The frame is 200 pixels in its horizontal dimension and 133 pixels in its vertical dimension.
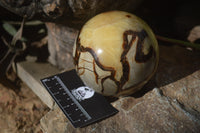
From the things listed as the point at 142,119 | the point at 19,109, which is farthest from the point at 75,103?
the point at 19,109

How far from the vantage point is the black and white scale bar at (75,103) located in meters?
1.25

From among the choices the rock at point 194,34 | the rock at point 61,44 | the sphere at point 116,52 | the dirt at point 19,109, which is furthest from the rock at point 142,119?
the rock at point 194,34

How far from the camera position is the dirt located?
1.55 meters

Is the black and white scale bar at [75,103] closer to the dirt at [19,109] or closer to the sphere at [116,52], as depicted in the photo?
the sphere at [116,52]

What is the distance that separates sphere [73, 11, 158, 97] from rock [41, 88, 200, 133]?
0.13 meters

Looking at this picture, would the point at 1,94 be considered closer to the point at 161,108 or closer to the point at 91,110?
the point at 91,110

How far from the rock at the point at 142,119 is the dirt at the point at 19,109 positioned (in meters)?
0.30

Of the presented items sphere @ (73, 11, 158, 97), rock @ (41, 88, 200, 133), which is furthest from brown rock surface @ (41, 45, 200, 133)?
sphere @ (73, 11, 158, 97)

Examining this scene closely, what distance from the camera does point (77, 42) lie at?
1.25m

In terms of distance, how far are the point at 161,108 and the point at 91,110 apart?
0.35m

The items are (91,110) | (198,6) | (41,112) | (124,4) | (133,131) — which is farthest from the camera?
(198,6)

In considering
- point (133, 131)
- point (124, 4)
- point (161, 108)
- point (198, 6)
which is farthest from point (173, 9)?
point (133, 131)

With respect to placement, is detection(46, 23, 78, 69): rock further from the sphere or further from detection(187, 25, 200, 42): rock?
detection(187, 25, 200, 42): rock

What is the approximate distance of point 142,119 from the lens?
1.25m
